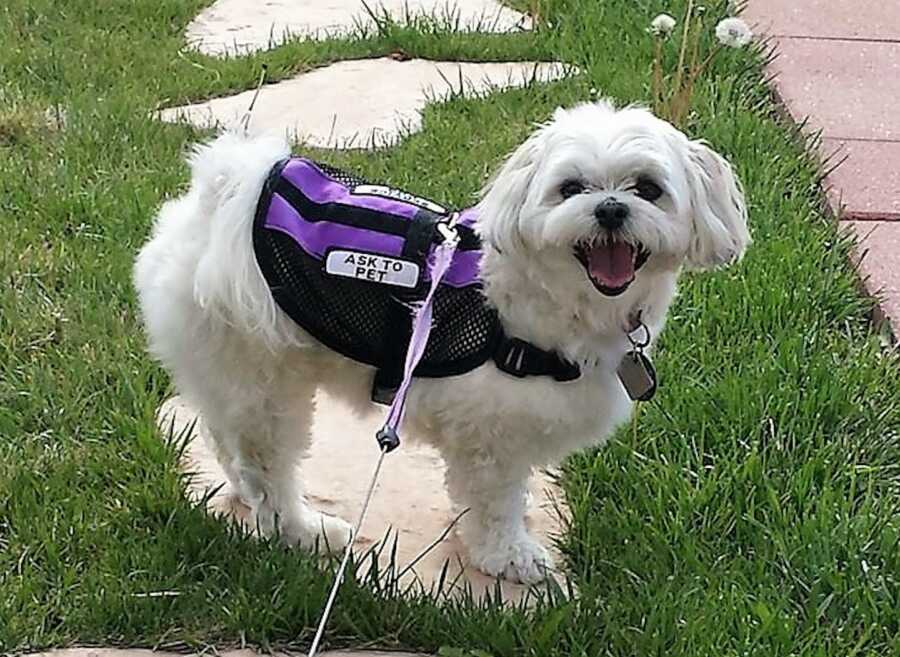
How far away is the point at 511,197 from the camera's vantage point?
2.34m

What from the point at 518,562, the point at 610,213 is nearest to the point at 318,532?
the point at 518,562

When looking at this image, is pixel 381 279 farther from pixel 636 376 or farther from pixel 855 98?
pixel 855 98

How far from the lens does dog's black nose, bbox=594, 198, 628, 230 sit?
2.23m

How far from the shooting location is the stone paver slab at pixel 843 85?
4.39 m

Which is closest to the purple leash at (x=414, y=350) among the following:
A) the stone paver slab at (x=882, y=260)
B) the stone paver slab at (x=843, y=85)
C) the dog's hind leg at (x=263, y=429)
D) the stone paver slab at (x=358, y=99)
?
the dog's hind leg at (x=263, y=429)

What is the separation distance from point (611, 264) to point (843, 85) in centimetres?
262

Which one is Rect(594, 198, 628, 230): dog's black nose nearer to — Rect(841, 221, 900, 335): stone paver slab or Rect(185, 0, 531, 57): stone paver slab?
Rect(841, 221, 900, 335): stone paver slab

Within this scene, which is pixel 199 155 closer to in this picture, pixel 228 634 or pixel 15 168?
pixel 228 634

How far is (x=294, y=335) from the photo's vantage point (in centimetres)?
254

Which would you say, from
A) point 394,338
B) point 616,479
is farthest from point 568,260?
point 616,479

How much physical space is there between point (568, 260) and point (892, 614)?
796 mm

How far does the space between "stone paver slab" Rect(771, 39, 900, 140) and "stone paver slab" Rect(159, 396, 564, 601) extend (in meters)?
1.91

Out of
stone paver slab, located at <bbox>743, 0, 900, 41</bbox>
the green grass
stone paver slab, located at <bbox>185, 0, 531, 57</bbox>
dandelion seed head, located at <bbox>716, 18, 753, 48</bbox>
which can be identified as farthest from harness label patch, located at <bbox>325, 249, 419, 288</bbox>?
stone paver slab, located at <bbox>743, 0, 900, 41</bbox>

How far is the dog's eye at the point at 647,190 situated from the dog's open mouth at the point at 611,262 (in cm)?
8
